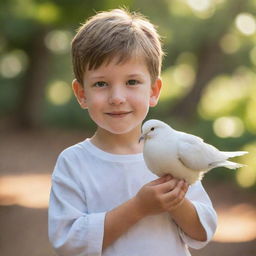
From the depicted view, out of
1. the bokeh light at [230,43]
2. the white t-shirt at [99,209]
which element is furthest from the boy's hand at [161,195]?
the bokeh light at [230,43]

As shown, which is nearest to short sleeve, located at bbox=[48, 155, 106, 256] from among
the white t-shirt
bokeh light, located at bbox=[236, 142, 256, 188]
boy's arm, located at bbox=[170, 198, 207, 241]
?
the white t-shirt

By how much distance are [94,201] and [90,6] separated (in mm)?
2753

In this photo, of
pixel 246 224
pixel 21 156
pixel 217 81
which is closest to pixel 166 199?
pixel 246 224

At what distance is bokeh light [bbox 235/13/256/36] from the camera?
771 cm

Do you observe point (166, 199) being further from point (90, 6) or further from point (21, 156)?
point (21, 156)

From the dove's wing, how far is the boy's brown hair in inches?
12.3

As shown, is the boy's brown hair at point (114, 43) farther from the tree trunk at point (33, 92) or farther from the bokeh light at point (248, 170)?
the tree trunk at point (33, 92)

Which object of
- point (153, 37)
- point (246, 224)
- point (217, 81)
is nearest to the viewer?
point (153, 37)

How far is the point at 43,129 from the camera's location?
10938mm

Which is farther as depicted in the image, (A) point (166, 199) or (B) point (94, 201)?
(B) point (94, 201)

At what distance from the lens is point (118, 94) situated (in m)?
1.71

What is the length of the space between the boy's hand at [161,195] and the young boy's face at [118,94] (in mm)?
231

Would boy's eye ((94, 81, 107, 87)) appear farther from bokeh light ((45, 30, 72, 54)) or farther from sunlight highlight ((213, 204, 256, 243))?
bokeh light ((45, 30, 72, 54))

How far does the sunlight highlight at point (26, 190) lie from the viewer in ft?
19.5
